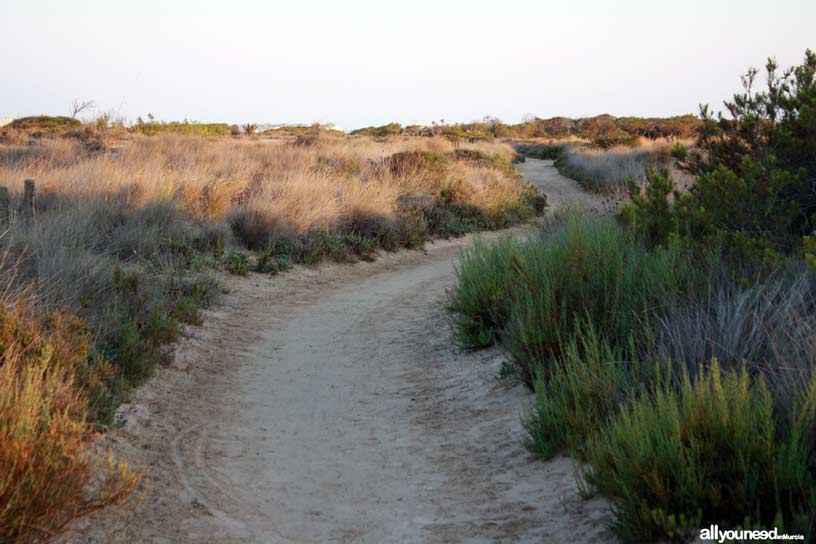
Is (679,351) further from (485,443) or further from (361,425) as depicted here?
(361,425)

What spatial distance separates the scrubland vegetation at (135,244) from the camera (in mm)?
3674

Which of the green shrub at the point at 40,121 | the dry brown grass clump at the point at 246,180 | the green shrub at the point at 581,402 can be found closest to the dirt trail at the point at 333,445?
the green shrub at the point at 581,402

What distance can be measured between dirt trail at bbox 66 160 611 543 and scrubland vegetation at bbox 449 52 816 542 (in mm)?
364

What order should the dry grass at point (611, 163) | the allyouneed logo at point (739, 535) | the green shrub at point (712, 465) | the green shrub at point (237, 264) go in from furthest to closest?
the dry grass at point (611, 163) < the green shrub at point (237, 264) < the green shrub at point (712, 465) < the allyouneed logo at point (739, 535)

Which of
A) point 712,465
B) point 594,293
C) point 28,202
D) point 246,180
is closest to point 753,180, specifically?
point 594,293

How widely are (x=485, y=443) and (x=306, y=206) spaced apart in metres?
9.15

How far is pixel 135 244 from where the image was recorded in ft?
33.4

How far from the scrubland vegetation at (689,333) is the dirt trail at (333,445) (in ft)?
1.20

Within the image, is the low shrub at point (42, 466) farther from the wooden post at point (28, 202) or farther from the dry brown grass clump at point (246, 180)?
the dry brown grass clump at point (246, 180)

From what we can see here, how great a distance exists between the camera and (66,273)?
22.8 ft

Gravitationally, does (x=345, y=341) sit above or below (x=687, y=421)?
below

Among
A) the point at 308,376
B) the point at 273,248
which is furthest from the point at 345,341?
the point at 273,248

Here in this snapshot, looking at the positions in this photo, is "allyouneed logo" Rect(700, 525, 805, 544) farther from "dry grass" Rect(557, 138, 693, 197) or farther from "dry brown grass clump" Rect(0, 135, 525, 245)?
"dry grass" Rect(557, 138, 693, 197)

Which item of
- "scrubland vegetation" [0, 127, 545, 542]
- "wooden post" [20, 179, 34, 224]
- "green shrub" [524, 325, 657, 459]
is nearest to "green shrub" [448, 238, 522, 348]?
"green shrub" [524, 325, 657, 459]
